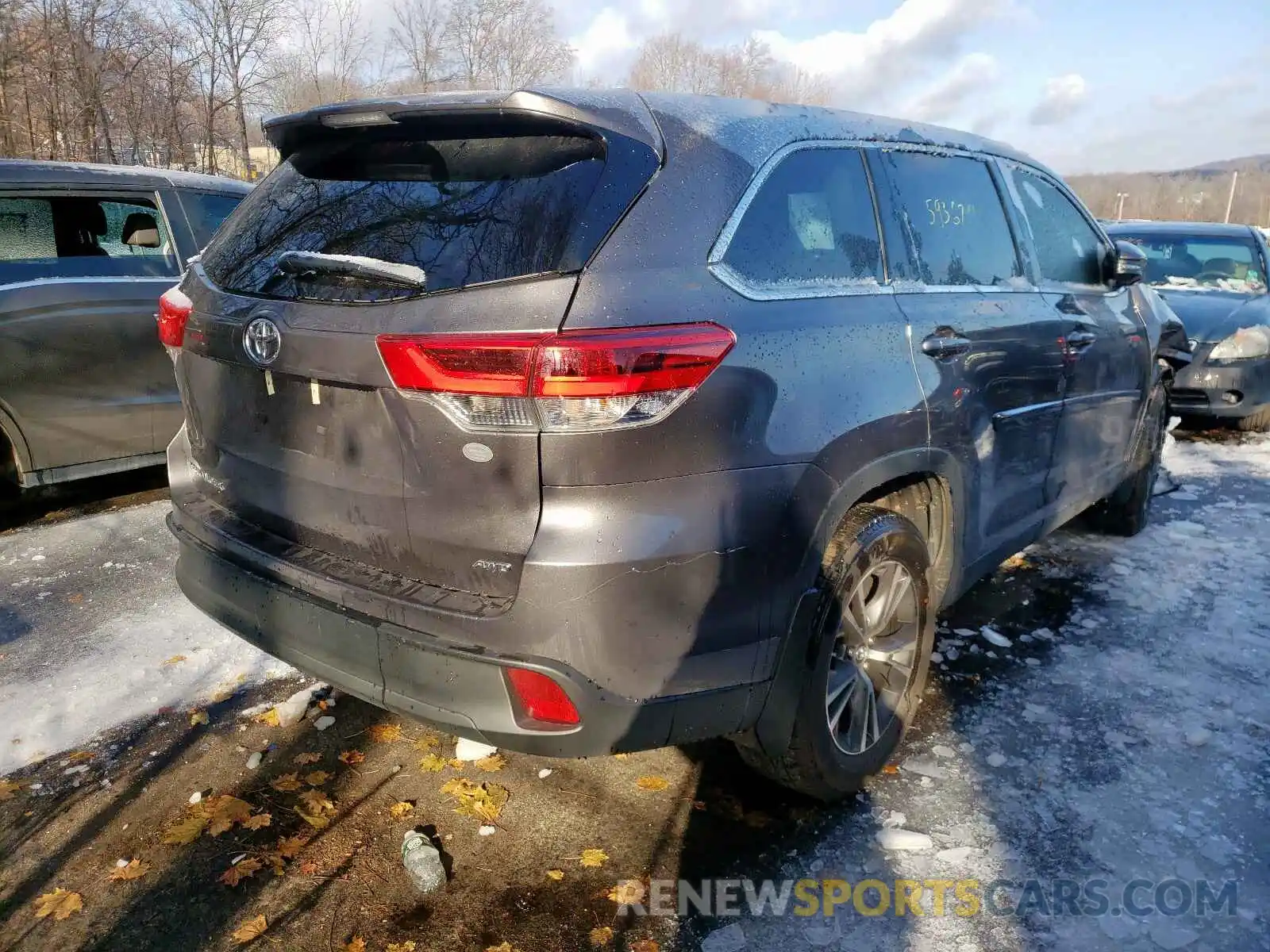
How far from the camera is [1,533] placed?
184 inches

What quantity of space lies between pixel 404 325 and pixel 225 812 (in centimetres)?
161

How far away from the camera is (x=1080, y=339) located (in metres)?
3.56

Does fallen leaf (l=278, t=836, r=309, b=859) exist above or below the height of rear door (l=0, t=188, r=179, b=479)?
below

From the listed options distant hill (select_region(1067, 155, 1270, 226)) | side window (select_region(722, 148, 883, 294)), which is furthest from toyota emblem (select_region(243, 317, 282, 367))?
distant hill (select_region(1067, 155, 1270, 226))

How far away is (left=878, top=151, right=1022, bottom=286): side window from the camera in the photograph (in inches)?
109

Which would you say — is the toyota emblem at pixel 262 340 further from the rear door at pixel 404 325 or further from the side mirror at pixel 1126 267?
the side mirror at pixel 1126 267

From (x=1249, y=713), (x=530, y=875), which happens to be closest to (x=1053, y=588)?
(x=1249, y=713)

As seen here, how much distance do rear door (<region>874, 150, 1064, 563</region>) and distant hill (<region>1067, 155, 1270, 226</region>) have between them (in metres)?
47.0

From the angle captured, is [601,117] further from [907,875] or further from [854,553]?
[907,875]

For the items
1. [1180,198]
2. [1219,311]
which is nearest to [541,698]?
[1219,311]

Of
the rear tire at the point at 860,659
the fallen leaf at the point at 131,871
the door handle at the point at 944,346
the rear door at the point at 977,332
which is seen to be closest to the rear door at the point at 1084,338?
the rear door at the point at 977,332

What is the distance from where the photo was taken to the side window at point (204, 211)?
195 inches

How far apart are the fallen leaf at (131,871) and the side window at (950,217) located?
108 inches

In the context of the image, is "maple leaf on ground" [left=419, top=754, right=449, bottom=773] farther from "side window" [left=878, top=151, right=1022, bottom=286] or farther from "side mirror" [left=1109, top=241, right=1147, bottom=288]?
"side mirror" [left=1109, top=241, right=1147, bottom=288]
